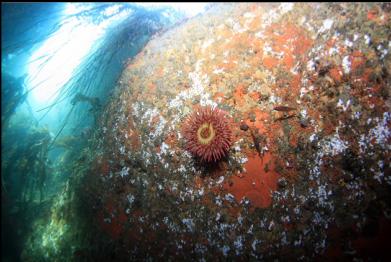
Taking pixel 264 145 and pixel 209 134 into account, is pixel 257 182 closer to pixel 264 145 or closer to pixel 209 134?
pixel 264 145

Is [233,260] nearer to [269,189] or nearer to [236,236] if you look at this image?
[236,236]

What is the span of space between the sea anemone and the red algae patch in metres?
0.44

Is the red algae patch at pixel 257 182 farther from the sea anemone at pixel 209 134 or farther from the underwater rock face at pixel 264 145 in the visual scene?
the sea anemone at pixel 209 134

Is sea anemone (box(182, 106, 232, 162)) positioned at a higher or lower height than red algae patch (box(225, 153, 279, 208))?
higher

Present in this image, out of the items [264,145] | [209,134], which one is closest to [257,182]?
[264,145]

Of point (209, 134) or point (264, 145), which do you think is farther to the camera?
point (264, 145)

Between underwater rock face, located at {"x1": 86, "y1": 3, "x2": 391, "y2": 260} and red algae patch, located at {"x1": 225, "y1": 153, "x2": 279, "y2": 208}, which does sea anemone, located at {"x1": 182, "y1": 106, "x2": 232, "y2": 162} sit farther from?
red algae patch, located at {"x1": 225, "y1": 153, "x2": 279, "y2": 208}

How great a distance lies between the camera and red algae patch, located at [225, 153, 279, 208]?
3.50 meters

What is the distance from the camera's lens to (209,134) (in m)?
3.47

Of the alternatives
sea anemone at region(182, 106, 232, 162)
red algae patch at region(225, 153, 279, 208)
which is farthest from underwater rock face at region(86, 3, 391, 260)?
sea anemone at region(182, 106, 232, 162)

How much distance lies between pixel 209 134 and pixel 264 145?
2.75 feet

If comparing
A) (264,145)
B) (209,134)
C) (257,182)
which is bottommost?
(257,182)

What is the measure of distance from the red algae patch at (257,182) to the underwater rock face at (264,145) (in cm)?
1

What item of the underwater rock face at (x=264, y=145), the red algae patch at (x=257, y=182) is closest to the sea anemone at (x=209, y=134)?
the underwater rock face at (x=264, y=145)
